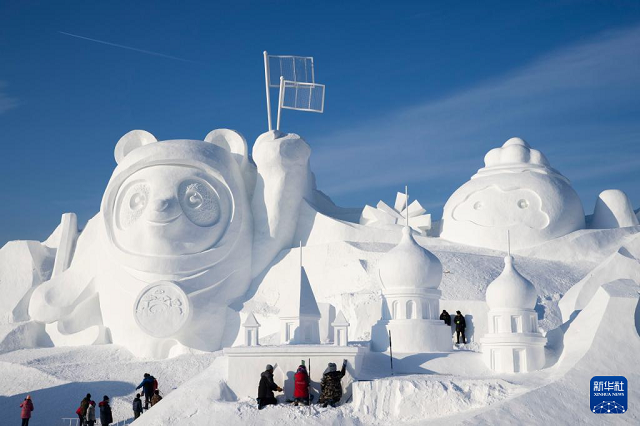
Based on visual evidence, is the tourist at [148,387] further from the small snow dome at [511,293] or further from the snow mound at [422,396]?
the small snow dome at [511,293]

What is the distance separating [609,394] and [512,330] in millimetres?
2806

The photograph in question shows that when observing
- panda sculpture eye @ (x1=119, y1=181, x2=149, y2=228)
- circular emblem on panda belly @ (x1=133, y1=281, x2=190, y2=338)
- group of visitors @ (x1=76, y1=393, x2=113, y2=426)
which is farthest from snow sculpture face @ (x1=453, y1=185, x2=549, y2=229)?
group of visitors @ (x1=76, y1=393, x2=113, y2=426)

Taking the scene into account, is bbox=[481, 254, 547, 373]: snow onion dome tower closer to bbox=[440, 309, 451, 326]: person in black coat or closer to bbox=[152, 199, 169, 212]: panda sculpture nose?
bbox=[440, 309, 451, 326]: person in black coat

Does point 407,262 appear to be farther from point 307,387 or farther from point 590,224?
point 590,224

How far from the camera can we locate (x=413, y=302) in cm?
1864

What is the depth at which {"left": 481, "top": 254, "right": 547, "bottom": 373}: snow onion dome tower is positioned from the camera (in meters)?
17.2

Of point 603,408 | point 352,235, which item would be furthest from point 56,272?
point 603,408

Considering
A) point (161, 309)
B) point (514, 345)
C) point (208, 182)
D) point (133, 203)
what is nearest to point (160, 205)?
point (133, 203)

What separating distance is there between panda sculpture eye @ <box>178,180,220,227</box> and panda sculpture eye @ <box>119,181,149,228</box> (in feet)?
3.63

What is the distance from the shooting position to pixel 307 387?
Answer: 52.9 feet

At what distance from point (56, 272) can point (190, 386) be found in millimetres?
13460

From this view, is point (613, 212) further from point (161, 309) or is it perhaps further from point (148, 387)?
point (148, 387)

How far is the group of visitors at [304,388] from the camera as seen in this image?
15984 mm

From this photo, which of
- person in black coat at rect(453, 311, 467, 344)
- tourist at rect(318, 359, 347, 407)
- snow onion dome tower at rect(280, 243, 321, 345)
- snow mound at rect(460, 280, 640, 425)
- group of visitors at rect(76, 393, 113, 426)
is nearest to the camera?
snow mound at rect(460, 280, 640, 425)
